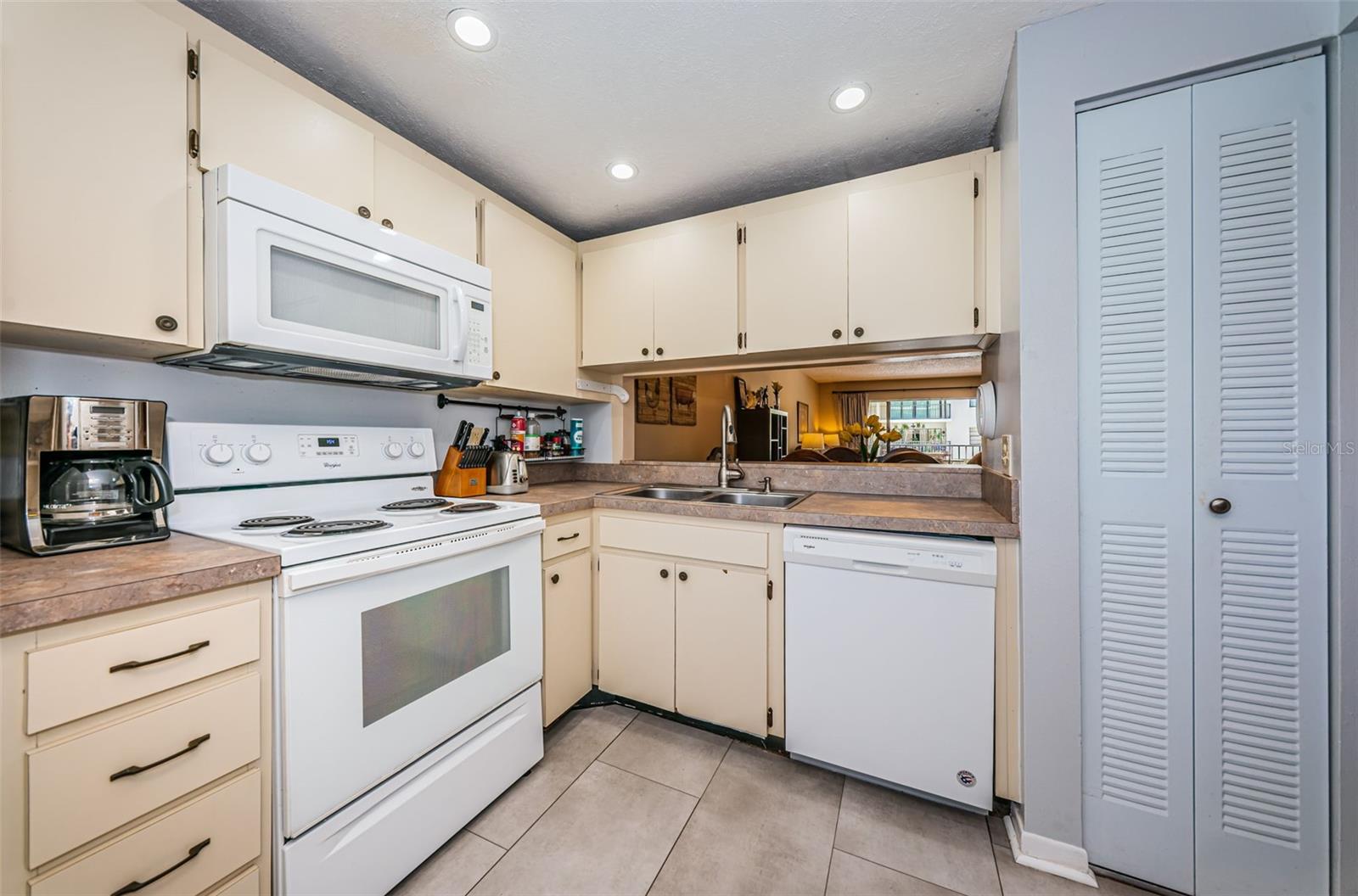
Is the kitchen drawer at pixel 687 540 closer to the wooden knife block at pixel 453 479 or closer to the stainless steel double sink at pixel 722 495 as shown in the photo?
the stainless steel double sink at pixel 722 495

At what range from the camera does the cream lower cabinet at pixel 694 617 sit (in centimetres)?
178

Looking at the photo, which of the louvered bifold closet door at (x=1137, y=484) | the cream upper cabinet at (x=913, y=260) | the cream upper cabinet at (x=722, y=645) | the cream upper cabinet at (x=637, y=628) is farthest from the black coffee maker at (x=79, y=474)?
the louvered bifold closet door at (x=1137, y=484)

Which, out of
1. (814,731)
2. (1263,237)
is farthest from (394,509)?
(1263,237)

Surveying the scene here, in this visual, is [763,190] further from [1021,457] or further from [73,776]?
[73,776]

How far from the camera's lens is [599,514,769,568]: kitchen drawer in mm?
1796

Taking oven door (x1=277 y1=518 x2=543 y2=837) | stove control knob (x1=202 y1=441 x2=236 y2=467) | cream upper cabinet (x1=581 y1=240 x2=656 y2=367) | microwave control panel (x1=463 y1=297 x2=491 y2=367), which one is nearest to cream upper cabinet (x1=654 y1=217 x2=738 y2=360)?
cream upper cabinet (x1=581 y1=240 x2=656 y2=367)

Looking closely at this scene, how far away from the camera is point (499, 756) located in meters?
1.55

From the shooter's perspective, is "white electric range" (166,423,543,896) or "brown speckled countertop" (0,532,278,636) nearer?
"brown speckled countertop" (0,532,278,636)

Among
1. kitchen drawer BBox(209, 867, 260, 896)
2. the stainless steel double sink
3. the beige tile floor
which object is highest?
the stainless steel double sink

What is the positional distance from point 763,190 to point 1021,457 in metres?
1.63

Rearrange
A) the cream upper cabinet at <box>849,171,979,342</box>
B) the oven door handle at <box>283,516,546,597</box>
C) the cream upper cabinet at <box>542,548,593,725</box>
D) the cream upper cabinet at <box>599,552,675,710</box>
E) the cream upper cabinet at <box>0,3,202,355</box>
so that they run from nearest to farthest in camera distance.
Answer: the cream upper cabinet at <box>0,3,202,355</box>, the oven door handle at <box>283,516,546,597</box>, the cream upper cabinet at <box>849,171,979,342</box>, the cream upper cabinet at <box>542,548,593,725</box>, the cream upper cabinet at <box>599,552,675,710</box>

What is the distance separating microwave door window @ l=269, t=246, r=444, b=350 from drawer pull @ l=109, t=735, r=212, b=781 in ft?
3.17

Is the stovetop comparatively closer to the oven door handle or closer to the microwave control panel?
the oven door handle

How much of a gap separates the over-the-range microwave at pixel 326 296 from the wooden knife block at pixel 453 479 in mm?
340
